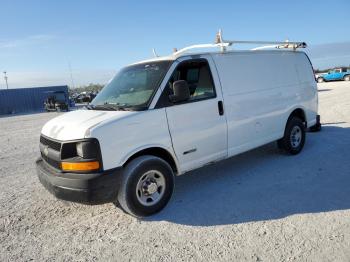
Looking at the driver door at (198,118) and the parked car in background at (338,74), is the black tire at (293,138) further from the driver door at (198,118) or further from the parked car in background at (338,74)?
the parked car in background at (338,74)

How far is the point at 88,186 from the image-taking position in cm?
385

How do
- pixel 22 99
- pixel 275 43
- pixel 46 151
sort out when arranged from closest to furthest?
pixel 46 151 → pixel 275 43 → pixel 22 99

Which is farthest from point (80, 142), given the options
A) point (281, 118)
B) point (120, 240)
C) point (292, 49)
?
point (292, 49)

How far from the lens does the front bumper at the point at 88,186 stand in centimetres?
387

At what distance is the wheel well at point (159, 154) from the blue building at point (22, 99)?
36214 mm

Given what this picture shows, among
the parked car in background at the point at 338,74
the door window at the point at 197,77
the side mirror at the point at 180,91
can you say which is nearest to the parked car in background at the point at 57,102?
the door window at the point at 197,77

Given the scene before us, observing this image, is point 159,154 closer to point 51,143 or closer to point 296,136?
point 51,143

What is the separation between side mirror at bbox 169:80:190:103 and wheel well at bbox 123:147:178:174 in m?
0.73

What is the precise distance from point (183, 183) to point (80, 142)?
90.3 inches

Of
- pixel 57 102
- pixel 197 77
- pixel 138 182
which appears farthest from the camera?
pixel 57 102

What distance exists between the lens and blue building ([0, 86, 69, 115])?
3806cm

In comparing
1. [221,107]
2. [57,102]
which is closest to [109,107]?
[221,107]

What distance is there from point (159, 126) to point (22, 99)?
39390 mm

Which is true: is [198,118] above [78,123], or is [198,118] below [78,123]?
below
